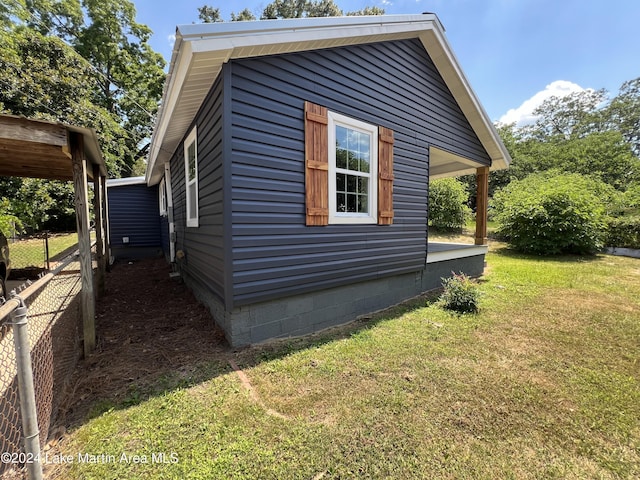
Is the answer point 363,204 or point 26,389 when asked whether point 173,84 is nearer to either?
point 363,204

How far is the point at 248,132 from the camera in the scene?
3018mm

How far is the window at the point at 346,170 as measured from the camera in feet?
11.5

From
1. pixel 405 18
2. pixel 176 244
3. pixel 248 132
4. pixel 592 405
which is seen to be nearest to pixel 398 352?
pixel 592 405

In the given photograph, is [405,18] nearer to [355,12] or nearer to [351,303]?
[351,303]

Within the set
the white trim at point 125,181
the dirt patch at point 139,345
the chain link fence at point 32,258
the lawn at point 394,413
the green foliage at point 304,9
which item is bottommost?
the lawn at point 394,413

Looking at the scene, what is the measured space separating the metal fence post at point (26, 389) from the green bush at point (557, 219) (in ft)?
43.8

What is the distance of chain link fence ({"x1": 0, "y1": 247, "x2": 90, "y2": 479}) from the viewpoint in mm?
1630

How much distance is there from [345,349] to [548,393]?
1.93m

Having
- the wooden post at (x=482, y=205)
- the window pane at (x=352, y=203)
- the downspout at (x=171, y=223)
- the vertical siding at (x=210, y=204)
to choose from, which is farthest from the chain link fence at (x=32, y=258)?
the wooden post at (x=482, y=205)

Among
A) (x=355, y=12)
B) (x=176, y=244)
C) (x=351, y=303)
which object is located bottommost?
(x=351, y=303)

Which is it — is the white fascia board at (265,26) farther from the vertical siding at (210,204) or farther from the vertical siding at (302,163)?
the vertical siding at (210,204)

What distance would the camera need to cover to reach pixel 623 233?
34.1 feet

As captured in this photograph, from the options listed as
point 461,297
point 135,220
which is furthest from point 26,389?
point 135,220

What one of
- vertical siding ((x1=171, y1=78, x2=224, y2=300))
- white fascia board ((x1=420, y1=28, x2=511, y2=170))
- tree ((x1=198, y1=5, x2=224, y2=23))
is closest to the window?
vertical siding ((x1=171, y1=78, x2=224, y2=300))
